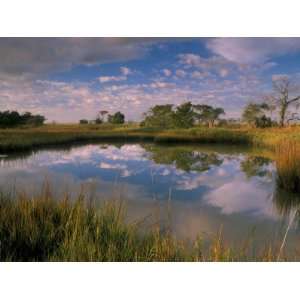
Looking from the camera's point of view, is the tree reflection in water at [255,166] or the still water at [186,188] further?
the tree reflection in water at [255,166]

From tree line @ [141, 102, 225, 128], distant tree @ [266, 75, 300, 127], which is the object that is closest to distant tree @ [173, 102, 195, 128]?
tree line @ [141, 102, 225, 128]

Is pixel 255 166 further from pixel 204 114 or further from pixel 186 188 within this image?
pixel 186 188

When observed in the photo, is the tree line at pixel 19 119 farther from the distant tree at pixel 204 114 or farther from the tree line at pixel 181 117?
the distant tree at pixel 204 114

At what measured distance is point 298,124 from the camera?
645 centimetres

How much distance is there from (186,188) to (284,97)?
290cm

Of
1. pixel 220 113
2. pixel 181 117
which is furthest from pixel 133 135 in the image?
pixel 220 113

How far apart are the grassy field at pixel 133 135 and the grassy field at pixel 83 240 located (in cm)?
666

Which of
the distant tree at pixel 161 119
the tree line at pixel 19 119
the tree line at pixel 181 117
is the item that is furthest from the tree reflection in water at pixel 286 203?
the distant tree at pixel 161 119

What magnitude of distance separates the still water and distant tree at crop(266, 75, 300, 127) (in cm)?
141

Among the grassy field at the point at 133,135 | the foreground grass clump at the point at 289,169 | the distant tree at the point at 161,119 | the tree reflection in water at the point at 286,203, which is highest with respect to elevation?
the distant tree at the point at 161,119

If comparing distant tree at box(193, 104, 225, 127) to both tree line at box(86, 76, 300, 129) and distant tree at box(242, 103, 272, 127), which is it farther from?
distant tree at box(242, 103, 272, 127)

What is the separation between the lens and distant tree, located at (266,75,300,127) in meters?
5.14

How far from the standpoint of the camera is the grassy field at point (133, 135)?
968 cm
